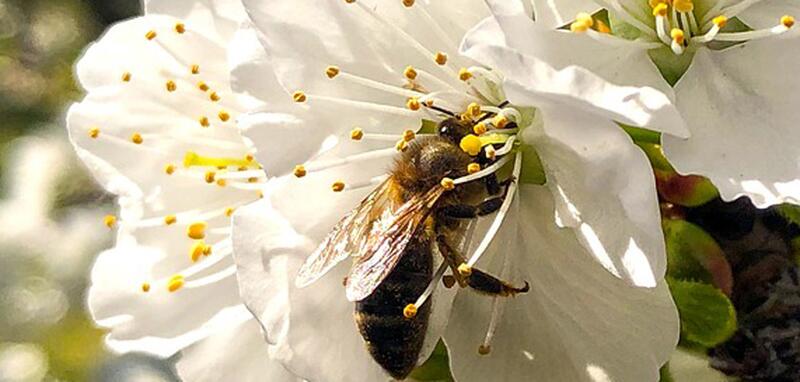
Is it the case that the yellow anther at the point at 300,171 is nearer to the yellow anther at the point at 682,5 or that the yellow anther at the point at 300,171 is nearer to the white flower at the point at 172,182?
the white flower at the point at 172,182

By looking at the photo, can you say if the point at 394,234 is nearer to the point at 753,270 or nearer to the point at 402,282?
the point at 402,282

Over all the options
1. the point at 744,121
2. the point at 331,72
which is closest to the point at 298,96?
the point at 331,72

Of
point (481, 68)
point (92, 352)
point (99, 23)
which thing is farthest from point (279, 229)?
point (99, 23)

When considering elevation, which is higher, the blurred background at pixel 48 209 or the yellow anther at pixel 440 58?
the yellow anther at pixel 440 58

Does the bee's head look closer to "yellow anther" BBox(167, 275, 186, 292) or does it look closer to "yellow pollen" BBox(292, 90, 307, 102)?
"yellow pollen" BBox(292, 90, 307, 102)

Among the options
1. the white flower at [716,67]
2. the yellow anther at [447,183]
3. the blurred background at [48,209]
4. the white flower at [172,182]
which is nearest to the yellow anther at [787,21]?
the white flower at [716,67]

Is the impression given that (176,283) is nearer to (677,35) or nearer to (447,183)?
(447,183)
